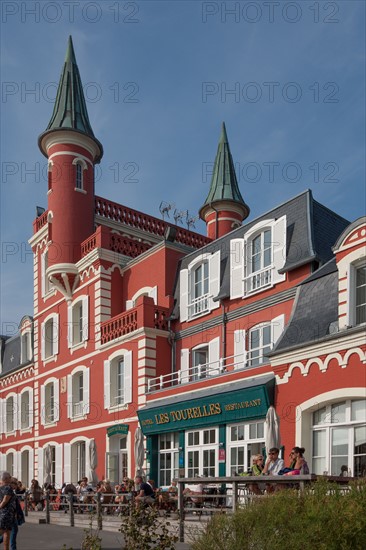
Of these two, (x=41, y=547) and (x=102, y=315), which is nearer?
(x=41, y=547)

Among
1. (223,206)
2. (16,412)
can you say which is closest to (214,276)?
(223,206)

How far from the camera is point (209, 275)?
22719 mm

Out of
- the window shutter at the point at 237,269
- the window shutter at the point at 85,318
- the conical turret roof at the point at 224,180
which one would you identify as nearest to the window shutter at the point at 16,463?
the window shutter at the point at 85,318

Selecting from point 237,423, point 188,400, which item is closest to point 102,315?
point 188,400

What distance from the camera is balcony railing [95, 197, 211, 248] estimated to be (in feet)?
92.1

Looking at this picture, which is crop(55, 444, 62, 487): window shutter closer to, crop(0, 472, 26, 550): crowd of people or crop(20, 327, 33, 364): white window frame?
crop(20, 327, 33, 364): white window frame

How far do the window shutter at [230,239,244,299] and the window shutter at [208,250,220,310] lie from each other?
0.91 metres

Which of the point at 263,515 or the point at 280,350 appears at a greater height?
the point at 280,350

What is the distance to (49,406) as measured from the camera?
3019cm

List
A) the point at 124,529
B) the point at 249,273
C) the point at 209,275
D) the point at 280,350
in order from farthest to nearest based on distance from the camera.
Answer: the point at 209,275 < the point at 249,273 < the point at 280,350 < the point at 124,529

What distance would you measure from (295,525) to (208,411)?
12715 mm

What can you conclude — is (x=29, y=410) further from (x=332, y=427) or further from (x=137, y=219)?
(x=332, y=427)

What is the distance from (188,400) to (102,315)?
734 cm

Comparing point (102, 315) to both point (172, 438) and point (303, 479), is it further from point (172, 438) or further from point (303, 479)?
point (303, 479)
